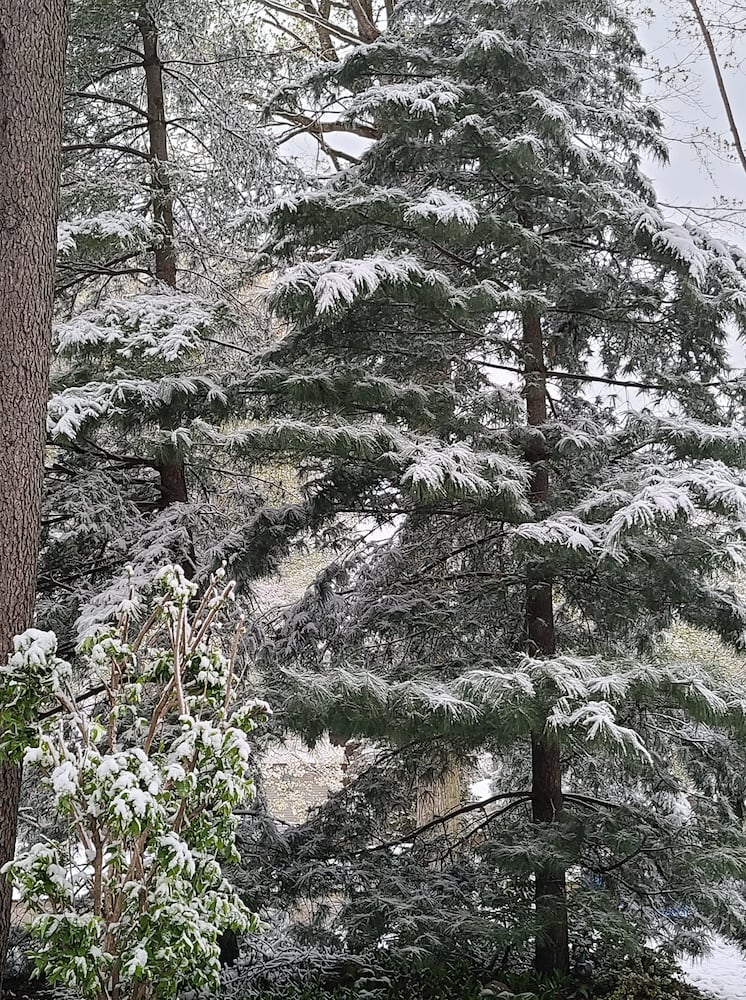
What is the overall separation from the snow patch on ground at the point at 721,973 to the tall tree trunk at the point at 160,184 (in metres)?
4.38

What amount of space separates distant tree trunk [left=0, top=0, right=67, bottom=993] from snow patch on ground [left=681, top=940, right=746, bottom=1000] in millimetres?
4871

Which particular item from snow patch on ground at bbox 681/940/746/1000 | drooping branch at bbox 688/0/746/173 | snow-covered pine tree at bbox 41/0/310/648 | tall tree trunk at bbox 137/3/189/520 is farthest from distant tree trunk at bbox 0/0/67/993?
drooping branch at bbox 688/0/746/173

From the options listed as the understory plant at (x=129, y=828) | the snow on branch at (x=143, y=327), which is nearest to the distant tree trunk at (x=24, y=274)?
the understory plant at (x=129, y=828)

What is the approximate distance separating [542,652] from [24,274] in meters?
2.96

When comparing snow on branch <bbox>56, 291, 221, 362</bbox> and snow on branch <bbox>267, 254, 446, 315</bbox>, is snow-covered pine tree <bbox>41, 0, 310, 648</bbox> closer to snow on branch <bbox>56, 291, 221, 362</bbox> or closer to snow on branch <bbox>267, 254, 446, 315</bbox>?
snow on branch <bbox>56, 291, 221, 362</bbox>

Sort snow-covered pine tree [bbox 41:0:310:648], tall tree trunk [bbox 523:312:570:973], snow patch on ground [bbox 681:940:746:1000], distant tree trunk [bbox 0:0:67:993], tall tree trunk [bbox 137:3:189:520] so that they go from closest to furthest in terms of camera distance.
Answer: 1. distant tree trunk [bbox 0:0:67:993]
2. tall tree trunk [bbox 523:312:570:973]
3. snow-covered pine tree [bbox 41:0:310:648]
4. tall tree trunk [bbox 137:3:189:520]
5. snow patch on ground [bbox 681:940:746:1000]

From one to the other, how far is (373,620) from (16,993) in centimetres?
254

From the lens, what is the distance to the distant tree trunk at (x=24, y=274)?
10.0 ft

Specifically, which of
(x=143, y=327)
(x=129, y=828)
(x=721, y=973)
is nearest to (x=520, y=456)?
(x=143, y=327)

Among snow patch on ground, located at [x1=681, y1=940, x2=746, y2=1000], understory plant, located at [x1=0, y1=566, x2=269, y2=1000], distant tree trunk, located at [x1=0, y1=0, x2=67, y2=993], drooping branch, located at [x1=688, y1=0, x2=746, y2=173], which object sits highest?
drooping branch, located at [x1=688, y1=0, x2=746, y2=173]

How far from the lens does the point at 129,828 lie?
2.37 m

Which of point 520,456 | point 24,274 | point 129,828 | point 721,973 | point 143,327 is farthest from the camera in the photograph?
point 721,973

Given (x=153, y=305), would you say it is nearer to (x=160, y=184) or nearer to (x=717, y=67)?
(x=160, y=184)

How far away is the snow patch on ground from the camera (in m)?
5.78
